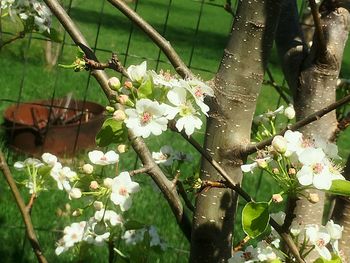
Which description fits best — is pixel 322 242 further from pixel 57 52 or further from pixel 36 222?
pixel 57 52

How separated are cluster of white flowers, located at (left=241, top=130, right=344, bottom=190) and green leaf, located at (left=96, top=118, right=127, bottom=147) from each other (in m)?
0.17

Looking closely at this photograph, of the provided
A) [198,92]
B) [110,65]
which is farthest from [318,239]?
[110,65]

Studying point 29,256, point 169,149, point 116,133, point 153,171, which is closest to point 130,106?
point 116,133

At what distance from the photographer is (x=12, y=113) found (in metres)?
4.39

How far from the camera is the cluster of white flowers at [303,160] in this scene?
0.97 m

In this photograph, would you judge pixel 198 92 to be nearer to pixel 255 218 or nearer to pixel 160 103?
pixel 160 103

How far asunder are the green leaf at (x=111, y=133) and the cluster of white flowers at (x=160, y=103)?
0.03 metres

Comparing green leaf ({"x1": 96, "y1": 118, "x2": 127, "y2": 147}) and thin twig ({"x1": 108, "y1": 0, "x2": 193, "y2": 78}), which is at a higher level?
thin twig ({"x1": 108, "y1": 0, "x2": 193, "y2": 78})

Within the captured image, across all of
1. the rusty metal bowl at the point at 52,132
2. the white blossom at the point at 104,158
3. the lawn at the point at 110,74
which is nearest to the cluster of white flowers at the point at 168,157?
the lawn at the point at 110,74

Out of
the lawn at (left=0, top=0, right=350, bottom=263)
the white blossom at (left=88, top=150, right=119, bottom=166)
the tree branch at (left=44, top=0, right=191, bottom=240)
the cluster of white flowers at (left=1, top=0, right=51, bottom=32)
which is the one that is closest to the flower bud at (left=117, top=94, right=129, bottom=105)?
the tree branch at (left=44, top=0, right=191, bottom=240)

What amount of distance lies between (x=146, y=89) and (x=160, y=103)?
30 millimetres

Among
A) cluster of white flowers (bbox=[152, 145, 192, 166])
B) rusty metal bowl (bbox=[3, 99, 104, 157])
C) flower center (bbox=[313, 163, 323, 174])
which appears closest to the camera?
flower center (bbox=[313, 163, 323, 174])

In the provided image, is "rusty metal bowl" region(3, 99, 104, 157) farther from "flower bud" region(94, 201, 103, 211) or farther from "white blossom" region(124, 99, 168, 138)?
"white blossom" region(124, 99, 168, 138)

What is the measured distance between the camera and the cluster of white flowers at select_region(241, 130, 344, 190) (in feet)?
3.17
